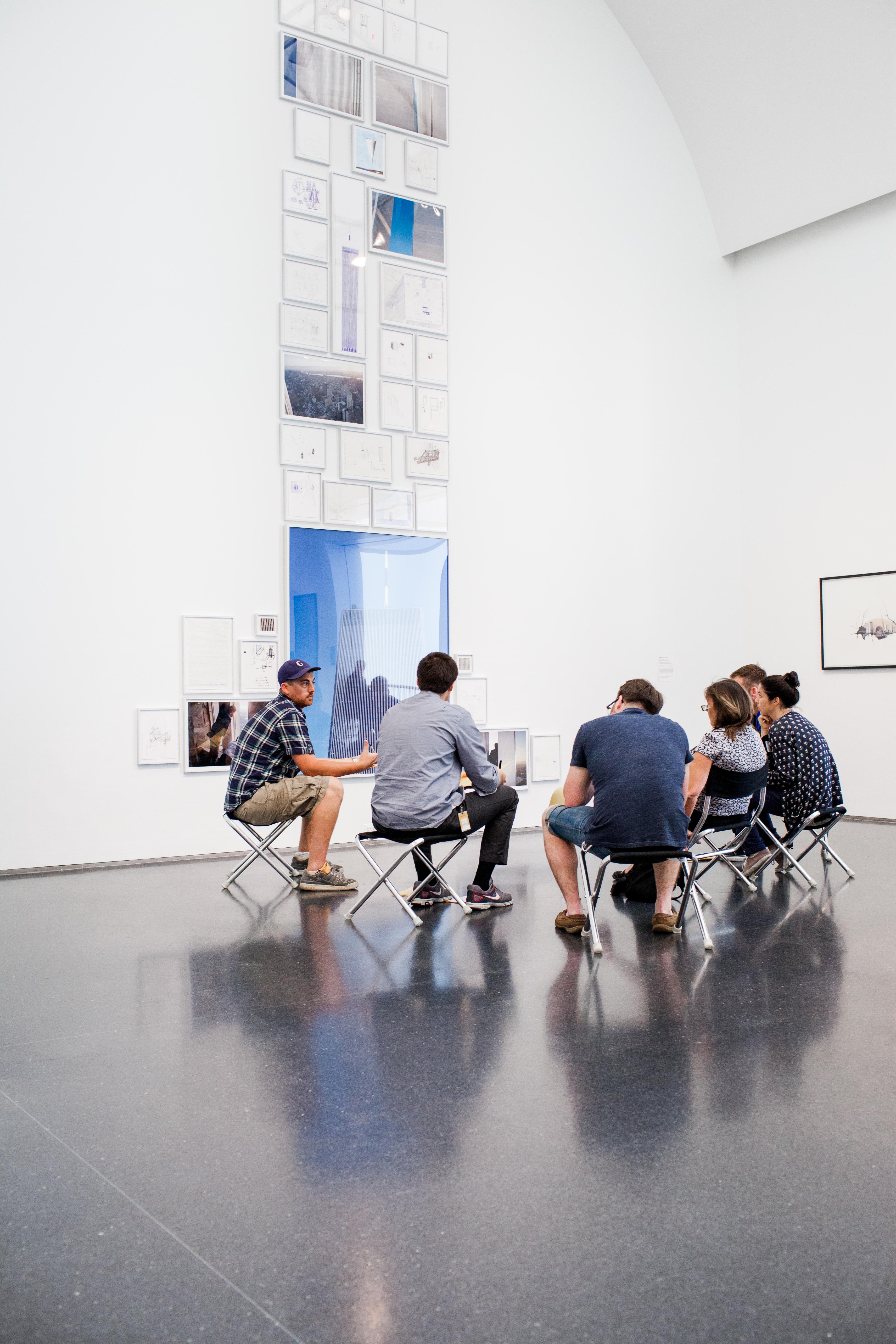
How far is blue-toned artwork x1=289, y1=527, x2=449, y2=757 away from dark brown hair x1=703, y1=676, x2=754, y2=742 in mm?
2929

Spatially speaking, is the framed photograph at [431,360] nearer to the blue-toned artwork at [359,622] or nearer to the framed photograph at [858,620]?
the blue-toned artwork at [359,622]

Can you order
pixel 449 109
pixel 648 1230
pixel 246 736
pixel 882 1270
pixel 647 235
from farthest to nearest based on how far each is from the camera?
pixel 647 235 → pixel 449 109 → pixel 246 736 → pixel 648 1230 → pixel 882 1270

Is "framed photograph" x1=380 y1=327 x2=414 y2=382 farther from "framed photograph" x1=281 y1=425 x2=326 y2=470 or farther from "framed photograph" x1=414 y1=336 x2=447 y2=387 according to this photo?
"framed photograph" x1=281 y1=425 x2=326 y2=470

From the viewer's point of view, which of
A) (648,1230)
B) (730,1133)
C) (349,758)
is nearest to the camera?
(648,1230)

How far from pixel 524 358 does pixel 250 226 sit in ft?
8.32

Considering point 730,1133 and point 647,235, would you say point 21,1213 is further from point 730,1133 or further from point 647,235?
point 647,235

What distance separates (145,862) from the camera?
22.7 feet

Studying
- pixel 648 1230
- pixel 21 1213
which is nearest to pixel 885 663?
pixel 648 1230

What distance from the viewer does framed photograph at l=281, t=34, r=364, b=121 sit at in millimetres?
7719

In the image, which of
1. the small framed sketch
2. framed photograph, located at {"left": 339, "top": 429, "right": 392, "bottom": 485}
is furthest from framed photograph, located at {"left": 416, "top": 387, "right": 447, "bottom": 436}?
the small framed sketch

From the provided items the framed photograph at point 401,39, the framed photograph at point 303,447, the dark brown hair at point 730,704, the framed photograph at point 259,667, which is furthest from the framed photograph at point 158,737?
the framed photograph at point 401,39

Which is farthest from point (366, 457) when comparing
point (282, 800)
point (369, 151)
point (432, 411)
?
point (282, 800)

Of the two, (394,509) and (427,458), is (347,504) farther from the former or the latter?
(427,458)

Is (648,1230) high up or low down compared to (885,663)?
down
